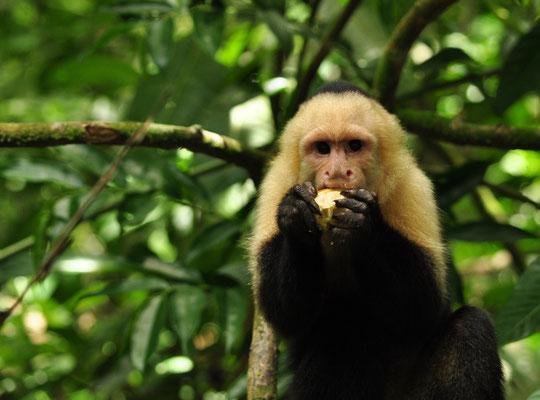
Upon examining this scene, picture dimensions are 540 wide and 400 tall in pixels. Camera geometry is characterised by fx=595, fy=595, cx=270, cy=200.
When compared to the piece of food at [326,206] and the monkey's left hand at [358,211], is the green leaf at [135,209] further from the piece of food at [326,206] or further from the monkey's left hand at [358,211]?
the monkey's left hand at [358,211]

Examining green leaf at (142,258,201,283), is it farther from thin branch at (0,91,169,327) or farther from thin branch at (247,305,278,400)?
thin branch at (0,91,169,327)

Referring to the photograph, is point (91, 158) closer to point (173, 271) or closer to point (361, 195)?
point (173, 271)

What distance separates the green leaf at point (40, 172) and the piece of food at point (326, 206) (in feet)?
5.05

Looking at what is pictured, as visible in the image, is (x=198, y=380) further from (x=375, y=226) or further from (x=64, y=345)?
(x=375, y=226)

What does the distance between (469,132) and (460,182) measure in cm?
34

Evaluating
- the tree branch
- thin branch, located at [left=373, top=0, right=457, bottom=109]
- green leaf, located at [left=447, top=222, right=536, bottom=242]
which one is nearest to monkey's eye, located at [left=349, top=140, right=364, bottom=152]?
the tree branch

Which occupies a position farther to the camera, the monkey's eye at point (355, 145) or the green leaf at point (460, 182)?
the green leaf at point (460, 182)

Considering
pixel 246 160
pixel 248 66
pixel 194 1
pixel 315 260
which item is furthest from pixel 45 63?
pixel 315 260

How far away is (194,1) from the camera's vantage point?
3.52 metres

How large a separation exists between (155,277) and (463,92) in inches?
130

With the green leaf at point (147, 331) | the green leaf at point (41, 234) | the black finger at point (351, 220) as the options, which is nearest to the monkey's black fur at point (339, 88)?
the black finger at point (351, 220)

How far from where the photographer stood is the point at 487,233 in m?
3.50

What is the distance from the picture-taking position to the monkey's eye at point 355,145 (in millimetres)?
2920

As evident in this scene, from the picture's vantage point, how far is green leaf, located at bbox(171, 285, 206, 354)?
3.06 metres
